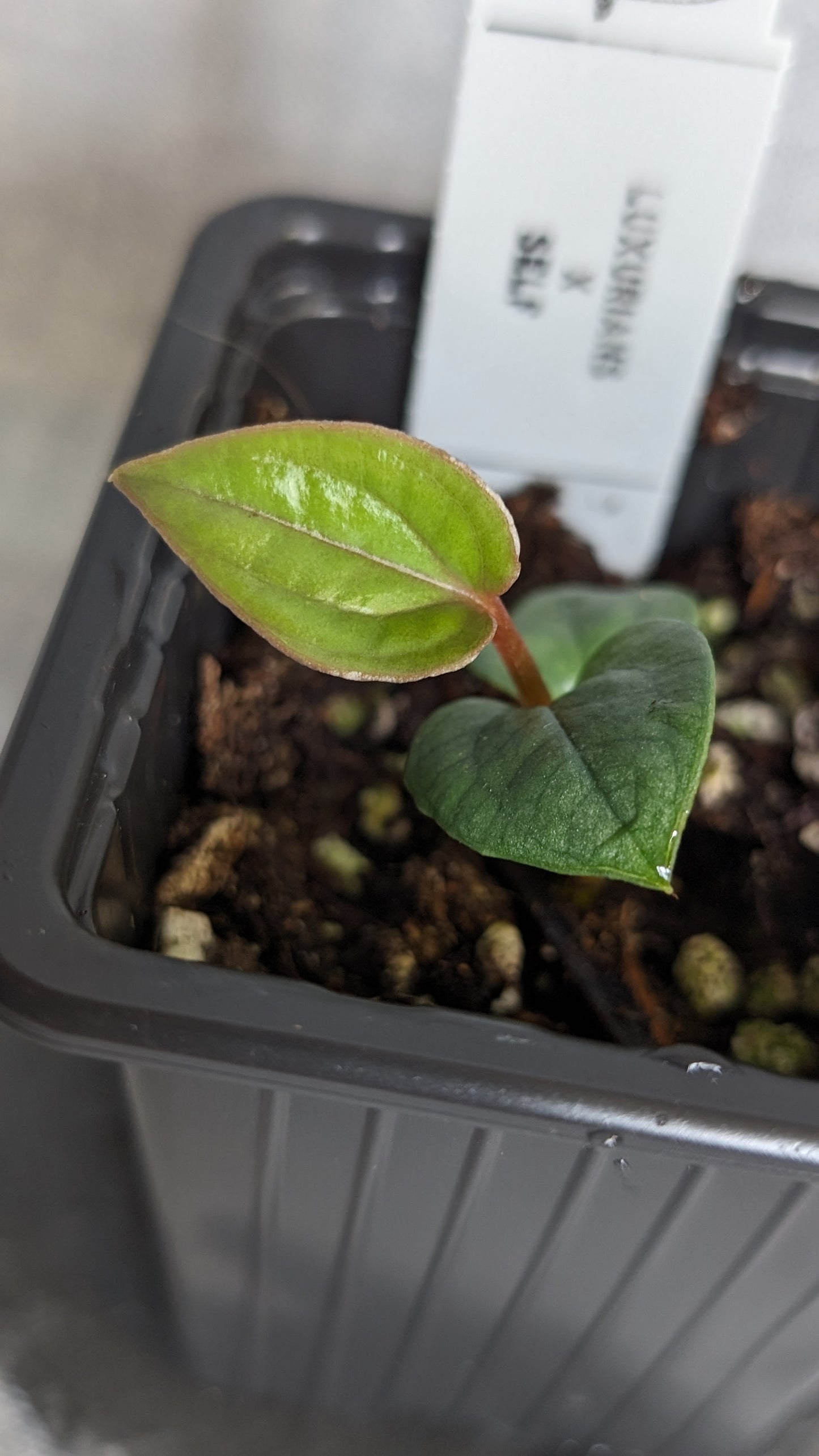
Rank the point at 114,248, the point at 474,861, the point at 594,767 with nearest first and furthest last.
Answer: the point at 594,767 < the point at 474,861 < the point at 114,248

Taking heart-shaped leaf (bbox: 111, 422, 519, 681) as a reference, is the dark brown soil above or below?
below

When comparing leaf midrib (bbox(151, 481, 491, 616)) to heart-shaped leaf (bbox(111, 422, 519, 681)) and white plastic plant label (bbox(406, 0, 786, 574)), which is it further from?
white plastic plant label (bbox(406, 0, 786, 574))

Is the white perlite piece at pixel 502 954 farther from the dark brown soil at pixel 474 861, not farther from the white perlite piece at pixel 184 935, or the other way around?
the white perlite piece at pixel 184 935

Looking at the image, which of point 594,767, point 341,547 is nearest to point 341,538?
point 341,547

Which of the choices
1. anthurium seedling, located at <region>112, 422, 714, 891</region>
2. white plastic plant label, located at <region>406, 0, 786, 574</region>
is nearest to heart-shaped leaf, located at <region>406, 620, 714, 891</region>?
anthurium seedling, located at <region>112, 422, 714, 891</region>

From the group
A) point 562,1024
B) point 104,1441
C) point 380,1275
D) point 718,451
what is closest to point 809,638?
point 718,451

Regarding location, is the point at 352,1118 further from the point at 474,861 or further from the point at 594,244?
the point at 594,244

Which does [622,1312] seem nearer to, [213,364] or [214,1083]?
[214,1083]
